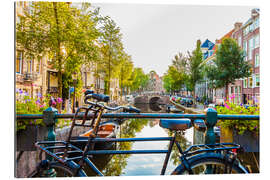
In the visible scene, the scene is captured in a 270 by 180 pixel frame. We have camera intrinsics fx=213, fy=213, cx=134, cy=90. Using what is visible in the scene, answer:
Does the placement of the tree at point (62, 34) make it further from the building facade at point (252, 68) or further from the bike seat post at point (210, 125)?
the bike seat post at point (210, 125)

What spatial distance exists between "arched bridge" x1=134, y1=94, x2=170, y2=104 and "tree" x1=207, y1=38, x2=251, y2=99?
22.5 metres

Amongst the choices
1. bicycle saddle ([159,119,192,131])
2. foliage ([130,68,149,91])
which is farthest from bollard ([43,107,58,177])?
foliage ([130,68,149,91])

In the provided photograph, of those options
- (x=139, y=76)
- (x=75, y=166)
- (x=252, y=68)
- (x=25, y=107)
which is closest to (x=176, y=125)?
(x=75, y=166)

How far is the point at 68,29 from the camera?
5609 mm

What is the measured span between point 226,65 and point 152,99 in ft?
85.5

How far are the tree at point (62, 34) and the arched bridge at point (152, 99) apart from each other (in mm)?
26928

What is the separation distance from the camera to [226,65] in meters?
10.4

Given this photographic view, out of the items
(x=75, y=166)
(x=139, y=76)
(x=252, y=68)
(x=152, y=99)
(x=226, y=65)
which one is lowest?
(x=152, y=99)

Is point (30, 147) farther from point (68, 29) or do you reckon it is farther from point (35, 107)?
point (68, 29)

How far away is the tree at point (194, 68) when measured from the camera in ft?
37.1

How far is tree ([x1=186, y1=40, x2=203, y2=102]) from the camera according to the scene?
11312 mm

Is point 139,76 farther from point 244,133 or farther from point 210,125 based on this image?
point 210,125

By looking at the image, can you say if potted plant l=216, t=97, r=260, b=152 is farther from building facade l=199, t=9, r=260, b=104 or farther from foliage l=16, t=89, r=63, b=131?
foliage l=16, t=89, r=63, b=131

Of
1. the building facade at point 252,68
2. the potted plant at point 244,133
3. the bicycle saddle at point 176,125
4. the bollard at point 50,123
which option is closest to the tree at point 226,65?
the building facade at point 252,68
